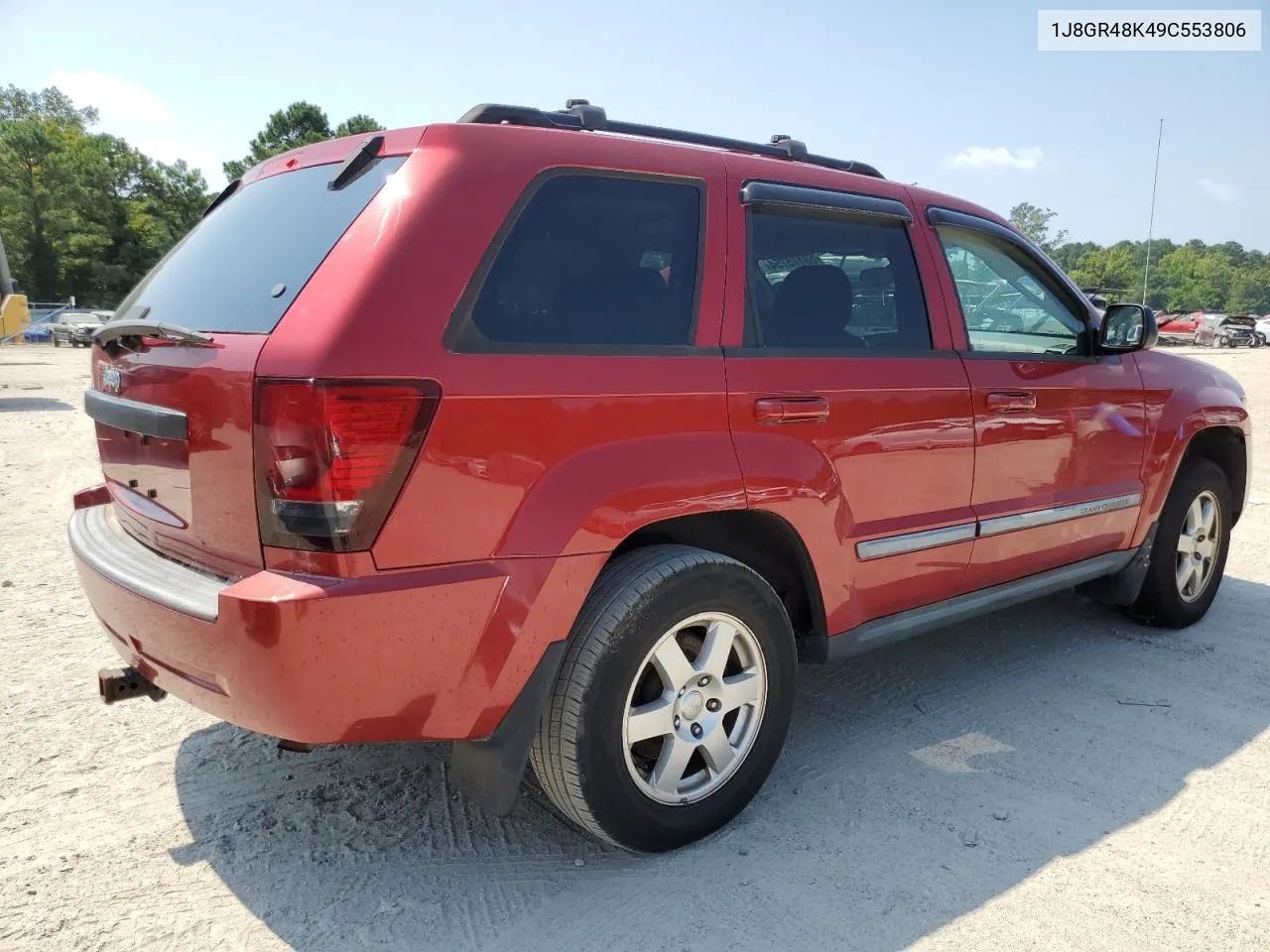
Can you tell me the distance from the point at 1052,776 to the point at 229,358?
2.83 m

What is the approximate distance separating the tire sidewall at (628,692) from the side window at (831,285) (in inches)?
29.2

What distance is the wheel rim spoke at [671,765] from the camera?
2.55m

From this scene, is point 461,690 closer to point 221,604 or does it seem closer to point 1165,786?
point 221,604

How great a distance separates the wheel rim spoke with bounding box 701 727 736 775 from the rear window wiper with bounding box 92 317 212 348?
170 centimetres

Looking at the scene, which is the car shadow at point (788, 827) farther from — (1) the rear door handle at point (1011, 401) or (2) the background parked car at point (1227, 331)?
(2) the background parked car at point (1227, 331)

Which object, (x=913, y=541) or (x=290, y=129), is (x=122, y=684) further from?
(x=290, y=129)

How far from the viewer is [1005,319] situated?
11.9 feet

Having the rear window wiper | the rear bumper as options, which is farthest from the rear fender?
the rear window wiper

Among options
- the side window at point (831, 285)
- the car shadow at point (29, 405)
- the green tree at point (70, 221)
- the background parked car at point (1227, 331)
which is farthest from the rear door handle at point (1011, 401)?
the green tree at point (70, 221)

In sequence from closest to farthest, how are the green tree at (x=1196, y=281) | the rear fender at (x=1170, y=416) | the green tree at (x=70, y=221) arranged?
1. the rear fender at (x=1170, y=416)
2. the green tree at (x=70, y=221)
3. the green tree at (x=1196, y=281)

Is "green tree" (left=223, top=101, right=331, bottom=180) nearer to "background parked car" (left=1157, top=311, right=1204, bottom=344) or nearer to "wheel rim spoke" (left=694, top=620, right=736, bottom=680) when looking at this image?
"background parked car" (left=1157, top=311, right=1204, bottom=344)

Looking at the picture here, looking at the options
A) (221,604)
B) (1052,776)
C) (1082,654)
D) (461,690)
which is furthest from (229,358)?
(1082,654)

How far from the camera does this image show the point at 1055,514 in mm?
3705

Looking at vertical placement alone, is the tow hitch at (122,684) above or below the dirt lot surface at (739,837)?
above
